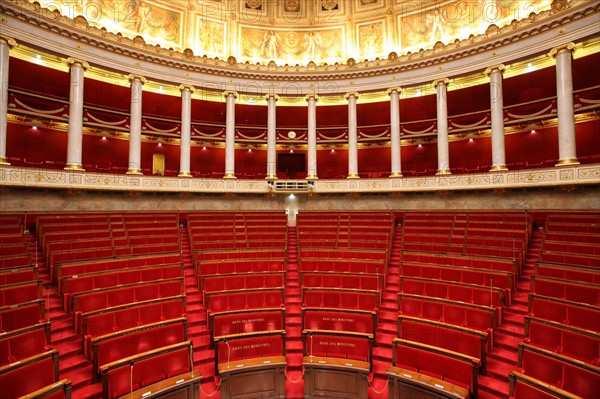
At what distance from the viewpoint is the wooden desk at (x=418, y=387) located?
3725mm

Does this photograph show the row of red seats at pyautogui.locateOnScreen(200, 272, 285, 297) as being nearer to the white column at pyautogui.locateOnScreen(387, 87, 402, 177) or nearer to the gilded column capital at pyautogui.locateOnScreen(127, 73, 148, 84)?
the white column at pyautogui.locateOnScreen(387, 87, 402, 177)

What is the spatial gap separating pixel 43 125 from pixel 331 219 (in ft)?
35.0

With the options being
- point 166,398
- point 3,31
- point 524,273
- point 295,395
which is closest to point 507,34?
point 524,273

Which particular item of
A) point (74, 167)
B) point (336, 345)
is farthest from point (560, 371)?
point (74, 167)

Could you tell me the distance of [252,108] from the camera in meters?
15.1

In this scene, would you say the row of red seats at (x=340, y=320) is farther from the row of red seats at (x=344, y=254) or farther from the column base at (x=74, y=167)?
the column base at (x=74, y=167)

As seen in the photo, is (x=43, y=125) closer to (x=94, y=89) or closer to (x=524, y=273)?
(x=94, y=89)

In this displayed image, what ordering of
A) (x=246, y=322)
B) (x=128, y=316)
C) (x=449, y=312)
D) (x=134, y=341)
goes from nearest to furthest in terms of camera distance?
(x=134, y=341)
(x=128, y=316)
(x=449, y=312)
(x=246, y=322)

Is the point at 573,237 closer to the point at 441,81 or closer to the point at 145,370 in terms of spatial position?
the point at 441,81

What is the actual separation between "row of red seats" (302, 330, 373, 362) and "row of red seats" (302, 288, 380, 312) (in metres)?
0.92

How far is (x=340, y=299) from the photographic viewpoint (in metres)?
5.99

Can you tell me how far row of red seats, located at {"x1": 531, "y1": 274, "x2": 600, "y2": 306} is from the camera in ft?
15.6

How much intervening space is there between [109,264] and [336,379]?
4740 millimetres

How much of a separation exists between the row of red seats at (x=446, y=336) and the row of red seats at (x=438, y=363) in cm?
38
